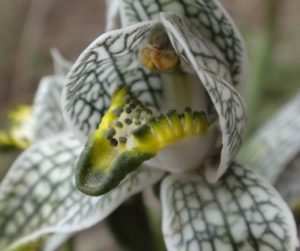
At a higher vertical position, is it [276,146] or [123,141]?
[123,141]

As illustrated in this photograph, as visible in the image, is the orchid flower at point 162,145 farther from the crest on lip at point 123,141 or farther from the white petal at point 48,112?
the white petal at point 48,112

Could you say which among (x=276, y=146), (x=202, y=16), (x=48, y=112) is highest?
(x=202, y=16)

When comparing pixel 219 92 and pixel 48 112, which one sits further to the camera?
pixel 48 112

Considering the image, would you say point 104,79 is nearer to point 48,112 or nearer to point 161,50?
point 161,50

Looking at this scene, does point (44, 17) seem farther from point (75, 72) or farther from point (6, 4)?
point (75, 72)

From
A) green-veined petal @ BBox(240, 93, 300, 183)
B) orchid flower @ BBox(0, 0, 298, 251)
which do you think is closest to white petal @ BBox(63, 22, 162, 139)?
orchid flower @ BBox(0, 0, 298, 251)

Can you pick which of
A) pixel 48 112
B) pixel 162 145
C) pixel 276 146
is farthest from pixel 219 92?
pixel 48 112

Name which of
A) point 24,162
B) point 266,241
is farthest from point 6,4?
point 266,241

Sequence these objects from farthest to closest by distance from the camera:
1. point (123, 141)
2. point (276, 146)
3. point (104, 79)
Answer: point (276, 146) < point (104, 79) < point (123, 141)
